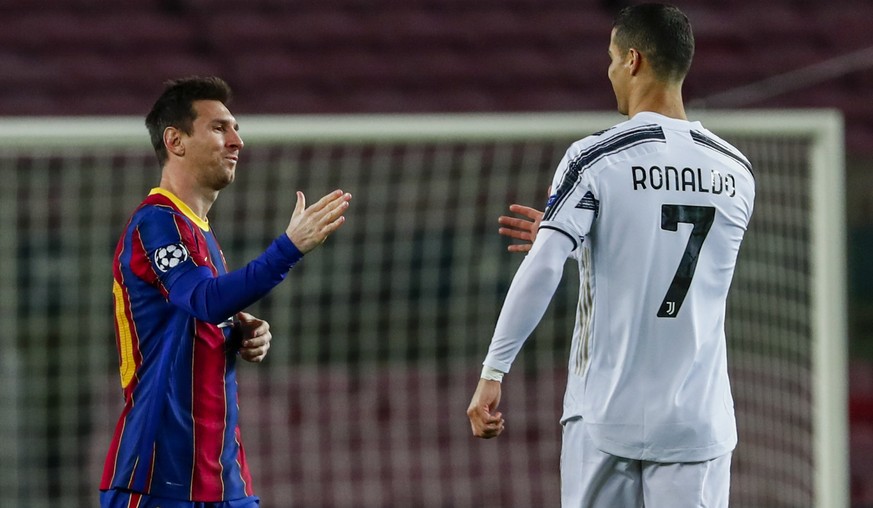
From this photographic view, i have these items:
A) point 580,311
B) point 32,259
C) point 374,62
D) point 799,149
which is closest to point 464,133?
point 799,149

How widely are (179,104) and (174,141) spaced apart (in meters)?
0.09

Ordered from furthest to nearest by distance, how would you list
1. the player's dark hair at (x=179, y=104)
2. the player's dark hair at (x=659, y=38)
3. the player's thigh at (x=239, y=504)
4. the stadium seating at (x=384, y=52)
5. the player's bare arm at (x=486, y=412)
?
1. the stadium seating at (x=384, y=52)
2. the player's dark hair at (x=179, y=104)
3. the player's thigh at (x=239, y=504)
4. the player's dark hair at (x=659, y=38)
5. the player's bare arm at (x=486, y=412)

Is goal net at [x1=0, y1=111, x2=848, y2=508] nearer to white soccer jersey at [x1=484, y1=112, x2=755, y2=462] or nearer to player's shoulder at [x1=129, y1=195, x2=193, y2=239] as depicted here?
player's shoulder at [x1=129, y1=195, x2=193, y2=239]

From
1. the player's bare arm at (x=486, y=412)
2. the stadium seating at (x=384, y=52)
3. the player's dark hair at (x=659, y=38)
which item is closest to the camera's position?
the player's bare arm at (x=486, y=412)

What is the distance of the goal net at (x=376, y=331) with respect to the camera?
5.33m

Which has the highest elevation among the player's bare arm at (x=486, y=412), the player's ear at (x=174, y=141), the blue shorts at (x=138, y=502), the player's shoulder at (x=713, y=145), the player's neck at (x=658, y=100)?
the player's neck at (x=658, y=100)

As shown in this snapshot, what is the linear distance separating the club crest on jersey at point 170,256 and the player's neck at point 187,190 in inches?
6.7

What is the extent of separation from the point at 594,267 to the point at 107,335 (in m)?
4.45

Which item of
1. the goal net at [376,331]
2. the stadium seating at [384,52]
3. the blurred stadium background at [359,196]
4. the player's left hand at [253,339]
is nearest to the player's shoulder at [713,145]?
the player's left hand at [253,339]

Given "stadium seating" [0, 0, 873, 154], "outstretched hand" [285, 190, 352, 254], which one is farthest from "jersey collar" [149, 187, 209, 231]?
"stadium seating" [0, 0, 873, 154]

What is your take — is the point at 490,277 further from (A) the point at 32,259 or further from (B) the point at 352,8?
(B) the point at 352,8

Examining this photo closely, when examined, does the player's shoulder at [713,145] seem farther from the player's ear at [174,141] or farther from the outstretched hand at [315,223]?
the player's ear at [174,141]

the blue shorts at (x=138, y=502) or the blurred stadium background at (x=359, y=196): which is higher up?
the blurred stadium background at (x=359, y=196)

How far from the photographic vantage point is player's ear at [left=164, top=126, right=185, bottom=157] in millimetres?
2730
